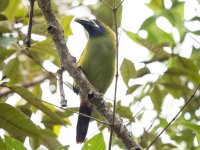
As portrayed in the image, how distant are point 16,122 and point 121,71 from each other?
1.00 metres

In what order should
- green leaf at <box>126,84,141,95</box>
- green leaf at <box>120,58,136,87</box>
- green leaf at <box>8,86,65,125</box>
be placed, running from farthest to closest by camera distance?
1. green leaf at <box>126,84,141,95</box>
2. green leaf at <box>120,58,136,87</box>
3. green leaf at <box>8,86,65,125</box>

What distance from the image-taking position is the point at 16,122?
2.13 meters

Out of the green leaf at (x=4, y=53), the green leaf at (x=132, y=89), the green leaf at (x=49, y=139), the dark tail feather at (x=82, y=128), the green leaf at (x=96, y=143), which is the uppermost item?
the green leaf at (x=4, y=53)

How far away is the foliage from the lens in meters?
2.29

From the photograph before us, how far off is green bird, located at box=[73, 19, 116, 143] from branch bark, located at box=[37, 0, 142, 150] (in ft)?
2.29

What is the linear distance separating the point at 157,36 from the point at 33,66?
1.03 m

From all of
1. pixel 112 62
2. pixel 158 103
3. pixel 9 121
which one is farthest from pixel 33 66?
pixel 9 121

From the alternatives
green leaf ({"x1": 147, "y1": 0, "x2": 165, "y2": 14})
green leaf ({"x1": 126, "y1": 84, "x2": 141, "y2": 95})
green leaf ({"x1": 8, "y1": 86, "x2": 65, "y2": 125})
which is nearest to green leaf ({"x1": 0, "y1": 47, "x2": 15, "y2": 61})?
green leaf ({"x1": 8, "y1": 86, "x2": 65, "y2": 125})

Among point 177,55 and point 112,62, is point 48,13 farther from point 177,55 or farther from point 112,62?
point 177,55

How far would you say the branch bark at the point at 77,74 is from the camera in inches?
80.2

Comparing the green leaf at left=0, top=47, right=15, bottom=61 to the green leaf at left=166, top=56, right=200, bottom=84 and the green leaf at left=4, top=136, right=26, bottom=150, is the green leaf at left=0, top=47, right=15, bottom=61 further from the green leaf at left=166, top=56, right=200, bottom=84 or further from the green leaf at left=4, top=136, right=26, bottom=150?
the green leaf at left=166, top=56, right=200, bottom=84

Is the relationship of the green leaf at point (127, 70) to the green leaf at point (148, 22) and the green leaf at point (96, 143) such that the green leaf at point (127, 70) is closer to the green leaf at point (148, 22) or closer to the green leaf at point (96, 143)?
the green leaf at point (148, 22)

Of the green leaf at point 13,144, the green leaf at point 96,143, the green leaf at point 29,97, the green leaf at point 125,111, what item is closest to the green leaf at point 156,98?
the green leaf at point 125,111

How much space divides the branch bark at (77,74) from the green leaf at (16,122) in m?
0.28
